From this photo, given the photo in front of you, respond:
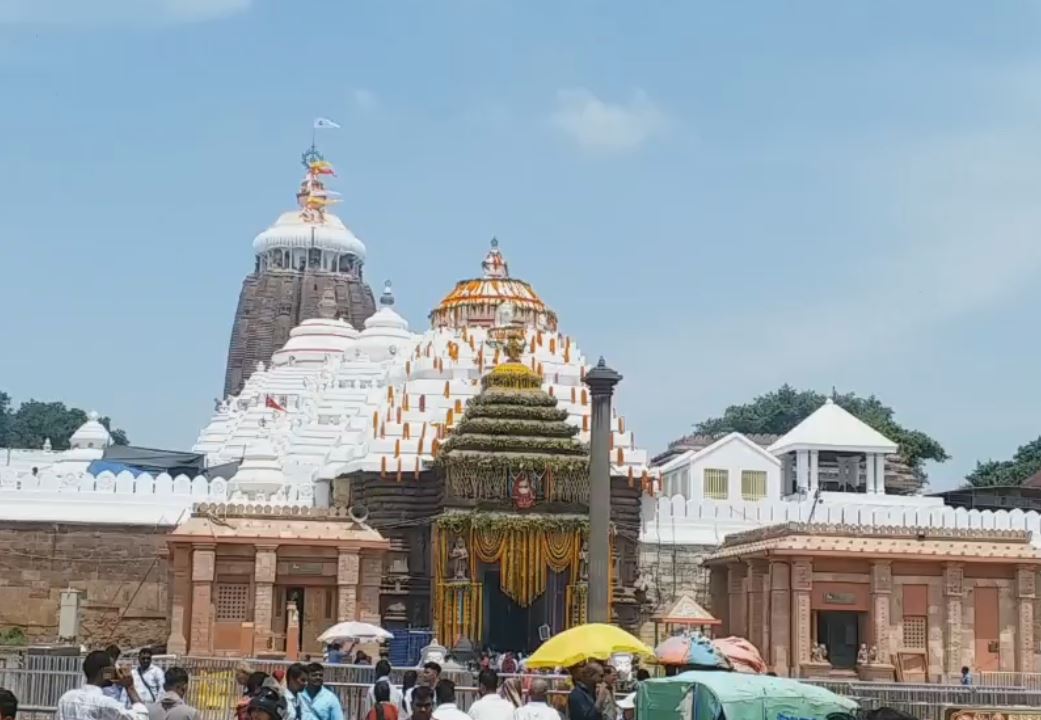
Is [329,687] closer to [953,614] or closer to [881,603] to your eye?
[881,603]

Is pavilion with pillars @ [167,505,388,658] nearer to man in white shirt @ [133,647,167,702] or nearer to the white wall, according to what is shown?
the white wall

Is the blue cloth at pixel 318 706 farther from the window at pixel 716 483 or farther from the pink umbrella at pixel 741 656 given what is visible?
the window at pixel 716 483

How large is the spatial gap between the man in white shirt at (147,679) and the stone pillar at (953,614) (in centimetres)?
2504

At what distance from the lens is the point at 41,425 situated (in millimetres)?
109312

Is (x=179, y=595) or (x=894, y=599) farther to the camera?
(x=894, y=599)

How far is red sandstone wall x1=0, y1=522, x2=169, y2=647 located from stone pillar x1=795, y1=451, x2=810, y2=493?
2295 cm

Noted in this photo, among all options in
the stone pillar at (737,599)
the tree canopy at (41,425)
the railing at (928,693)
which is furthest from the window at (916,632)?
the tree canopy at (41,425)

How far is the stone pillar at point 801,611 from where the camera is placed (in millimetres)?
36125

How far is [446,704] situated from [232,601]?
76.6ft

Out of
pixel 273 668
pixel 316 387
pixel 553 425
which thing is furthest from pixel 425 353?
pixel 273 668

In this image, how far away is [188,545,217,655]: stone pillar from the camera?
34.9m

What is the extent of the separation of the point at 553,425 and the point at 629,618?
4.84 m

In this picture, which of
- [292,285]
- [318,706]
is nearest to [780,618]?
[318,706]

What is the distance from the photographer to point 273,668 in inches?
883
